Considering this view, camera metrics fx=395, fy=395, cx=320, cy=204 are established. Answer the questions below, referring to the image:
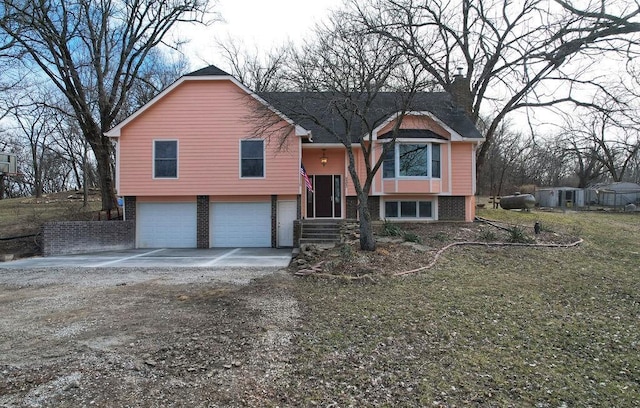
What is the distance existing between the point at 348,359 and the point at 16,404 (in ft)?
10.5

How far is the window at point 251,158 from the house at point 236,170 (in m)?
0.04

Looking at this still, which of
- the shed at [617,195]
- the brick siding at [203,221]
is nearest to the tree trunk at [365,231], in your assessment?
the brick siding at [203,221]

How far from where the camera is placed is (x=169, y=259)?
40.4 feet

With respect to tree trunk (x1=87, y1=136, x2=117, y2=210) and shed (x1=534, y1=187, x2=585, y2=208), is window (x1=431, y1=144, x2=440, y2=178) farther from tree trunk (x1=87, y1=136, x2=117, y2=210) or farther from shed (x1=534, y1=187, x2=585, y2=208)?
shed (x1=534, y1=187, x2=585, y2=208)

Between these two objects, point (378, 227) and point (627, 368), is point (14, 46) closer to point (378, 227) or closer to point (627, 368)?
point (378, 227)

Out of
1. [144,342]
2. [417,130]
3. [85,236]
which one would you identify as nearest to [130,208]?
[85,236]

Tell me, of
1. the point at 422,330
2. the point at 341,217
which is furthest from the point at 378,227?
the point at 422,330

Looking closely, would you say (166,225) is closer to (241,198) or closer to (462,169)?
(241,198)

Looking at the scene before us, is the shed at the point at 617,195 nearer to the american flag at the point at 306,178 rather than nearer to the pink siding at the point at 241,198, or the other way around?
the american flag at the point at 306,178

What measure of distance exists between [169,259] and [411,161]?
9.77 m

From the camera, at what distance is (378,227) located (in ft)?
48.1

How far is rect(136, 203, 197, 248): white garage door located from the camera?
52.4 feet

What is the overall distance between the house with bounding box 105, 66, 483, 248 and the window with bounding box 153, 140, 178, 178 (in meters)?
0.04

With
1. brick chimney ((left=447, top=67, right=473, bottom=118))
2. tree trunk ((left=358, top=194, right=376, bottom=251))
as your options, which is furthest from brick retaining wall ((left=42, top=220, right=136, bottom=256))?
brick chimney ((left=447, top=67, right=473, bottom=118))
